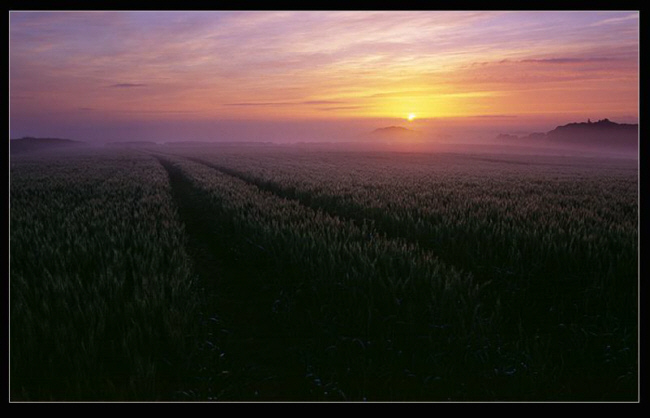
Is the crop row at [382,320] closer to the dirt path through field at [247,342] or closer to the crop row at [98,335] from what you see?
the dirt path through field at [247,342]

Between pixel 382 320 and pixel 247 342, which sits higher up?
pixel 382 320

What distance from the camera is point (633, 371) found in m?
3.65

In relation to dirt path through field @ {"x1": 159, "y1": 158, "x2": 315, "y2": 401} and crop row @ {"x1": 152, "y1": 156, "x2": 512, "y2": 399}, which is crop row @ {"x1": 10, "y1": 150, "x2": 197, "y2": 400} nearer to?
dirt path through field @ {"x1": 159, "y1": 158, "x2": 315, "y2": 401}

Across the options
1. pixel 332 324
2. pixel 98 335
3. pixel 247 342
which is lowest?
pixel 247 342

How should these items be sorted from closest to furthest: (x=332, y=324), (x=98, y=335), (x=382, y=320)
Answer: (x=98, y=335)
(x=382, y=320)
(x=332, y=324)

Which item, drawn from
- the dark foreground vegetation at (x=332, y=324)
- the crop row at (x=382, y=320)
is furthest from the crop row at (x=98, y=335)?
the crop row at (x=382, y=320)

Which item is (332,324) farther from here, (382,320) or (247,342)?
(247,342)

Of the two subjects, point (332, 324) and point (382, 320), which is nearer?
point (382, 320)

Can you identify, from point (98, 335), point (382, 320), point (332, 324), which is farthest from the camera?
point (332, 324)

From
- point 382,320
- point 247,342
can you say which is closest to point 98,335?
point 247,342

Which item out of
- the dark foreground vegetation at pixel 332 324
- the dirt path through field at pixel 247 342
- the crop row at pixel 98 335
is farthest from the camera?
the dirt path through field at pixel 247 342

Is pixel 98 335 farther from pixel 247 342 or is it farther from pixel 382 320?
pixel 382 320

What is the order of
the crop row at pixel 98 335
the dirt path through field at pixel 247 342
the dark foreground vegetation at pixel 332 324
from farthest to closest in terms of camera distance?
Result: the dirt path through field at pixel 247 342
the dark foreground vegetation at pixel 332 324
the crop row at pixel 98 335

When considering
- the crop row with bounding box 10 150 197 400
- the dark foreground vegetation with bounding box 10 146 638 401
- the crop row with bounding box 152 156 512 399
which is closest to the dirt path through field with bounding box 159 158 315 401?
the dark foreground vegetation with bounding box 10 146 638 401
